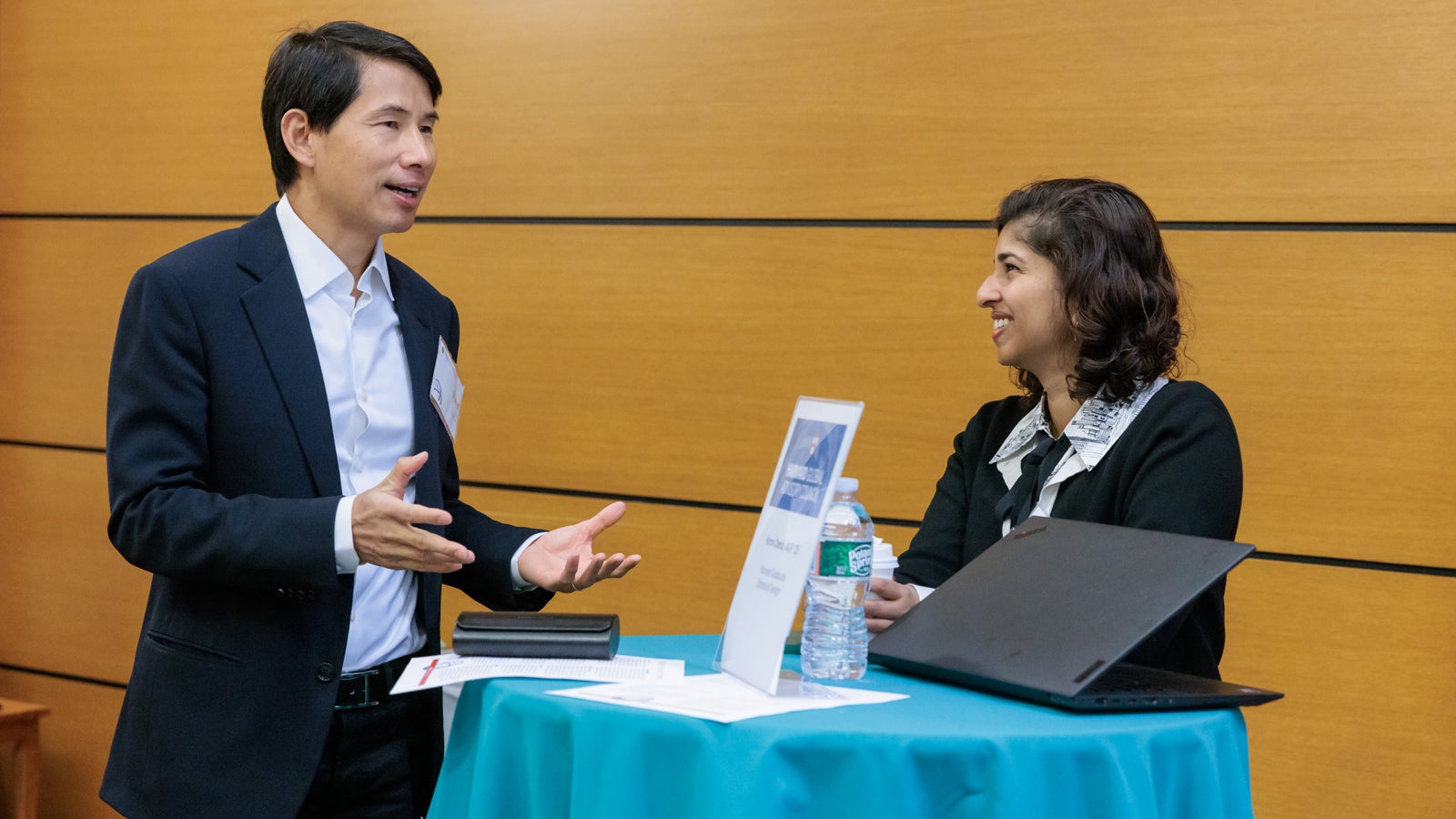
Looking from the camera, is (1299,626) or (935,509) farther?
(1299,626)

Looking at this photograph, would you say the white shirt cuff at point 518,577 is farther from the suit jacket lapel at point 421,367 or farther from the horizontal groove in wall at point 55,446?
the horizontal groove in wall at point 55,446

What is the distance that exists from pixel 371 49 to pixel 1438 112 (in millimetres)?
2048

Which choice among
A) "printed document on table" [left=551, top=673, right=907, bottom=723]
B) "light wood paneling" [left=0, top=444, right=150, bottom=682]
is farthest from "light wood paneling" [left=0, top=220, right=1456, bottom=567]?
"printed document on table" [left=551, top=673, right=907, bottom=723]

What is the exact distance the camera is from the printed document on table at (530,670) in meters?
1.50

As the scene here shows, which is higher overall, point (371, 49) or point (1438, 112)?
point (1438, 112)

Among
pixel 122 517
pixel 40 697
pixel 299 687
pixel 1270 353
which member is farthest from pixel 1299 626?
pixel 40 697

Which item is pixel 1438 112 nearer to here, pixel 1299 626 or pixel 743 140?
pixel 1299 626

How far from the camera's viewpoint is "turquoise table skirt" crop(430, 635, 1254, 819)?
1.26m

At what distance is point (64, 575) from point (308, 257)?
2.48 metres

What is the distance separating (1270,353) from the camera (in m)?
2.64

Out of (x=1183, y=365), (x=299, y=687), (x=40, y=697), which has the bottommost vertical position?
(x=40, y=697)

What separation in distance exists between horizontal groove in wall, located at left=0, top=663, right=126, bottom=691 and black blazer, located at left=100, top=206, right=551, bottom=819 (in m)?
2.21

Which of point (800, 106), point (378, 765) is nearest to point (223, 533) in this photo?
point (378, 765)

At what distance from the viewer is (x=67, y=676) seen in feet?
12.7
